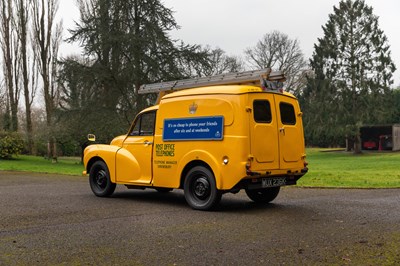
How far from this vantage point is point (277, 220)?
7.54m

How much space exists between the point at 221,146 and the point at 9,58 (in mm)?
32524

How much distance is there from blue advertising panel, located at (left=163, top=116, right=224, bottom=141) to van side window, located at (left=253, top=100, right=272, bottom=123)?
2.15 feet

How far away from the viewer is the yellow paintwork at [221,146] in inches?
324

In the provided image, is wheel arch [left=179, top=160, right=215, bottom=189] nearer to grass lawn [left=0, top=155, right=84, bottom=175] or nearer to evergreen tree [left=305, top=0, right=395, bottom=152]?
grass lawn [left=0, top=155, right=84, bottom=175]

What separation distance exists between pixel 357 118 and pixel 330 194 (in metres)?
35.9

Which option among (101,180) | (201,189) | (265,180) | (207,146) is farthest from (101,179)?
(265,180)

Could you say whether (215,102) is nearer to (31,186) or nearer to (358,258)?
(358,258)

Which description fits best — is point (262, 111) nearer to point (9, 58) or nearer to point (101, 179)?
point (101, 179)

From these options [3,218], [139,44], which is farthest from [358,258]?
[139,44]

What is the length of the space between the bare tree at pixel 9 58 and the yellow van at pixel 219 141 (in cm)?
2782

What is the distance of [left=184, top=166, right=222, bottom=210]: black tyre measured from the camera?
8.49 meters

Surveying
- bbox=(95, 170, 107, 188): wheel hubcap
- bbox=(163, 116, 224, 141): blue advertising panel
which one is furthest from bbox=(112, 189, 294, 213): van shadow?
bbox=(163, 116, 224, 141): blue advertising panel

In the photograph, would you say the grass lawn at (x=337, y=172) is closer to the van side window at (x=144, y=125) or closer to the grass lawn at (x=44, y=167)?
the grass lawn at (x=44, y=167)

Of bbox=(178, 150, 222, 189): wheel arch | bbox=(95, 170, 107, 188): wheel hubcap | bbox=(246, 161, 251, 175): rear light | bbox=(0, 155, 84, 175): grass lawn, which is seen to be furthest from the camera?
bbox=(0, 155, 84, 175): grass lawn
